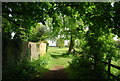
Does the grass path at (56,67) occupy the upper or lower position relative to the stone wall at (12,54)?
lower

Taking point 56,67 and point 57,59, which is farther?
point 57,59

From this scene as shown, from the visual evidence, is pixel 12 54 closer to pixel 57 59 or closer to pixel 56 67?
pixel 56 67

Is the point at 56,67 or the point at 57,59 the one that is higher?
the point at 56,67

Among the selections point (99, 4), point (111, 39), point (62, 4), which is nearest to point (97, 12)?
point (99, 4)

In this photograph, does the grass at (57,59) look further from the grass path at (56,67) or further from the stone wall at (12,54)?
the stone wall at (12,54)

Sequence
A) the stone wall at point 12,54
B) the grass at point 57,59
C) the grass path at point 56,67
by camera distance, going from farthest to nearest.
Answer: the grass at point 57,59 < the grass path at point 56,67 < the stone wall at point 12,54

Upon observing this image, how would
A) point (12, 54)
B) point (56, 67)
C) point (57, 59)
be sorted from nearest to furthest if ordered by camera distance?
point (12, 54) → point (56, 67) → point (57, 59)

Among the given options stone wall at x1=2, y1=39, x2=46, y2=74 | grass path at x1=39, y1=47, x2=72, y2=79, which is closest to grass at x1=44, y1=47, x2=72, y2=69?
grass path at x1=39, y1=47, x2=72, y2=79

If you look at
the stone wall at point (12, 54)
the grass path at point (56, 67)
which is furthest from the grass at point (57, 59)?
the stone wall at point (12, 54)

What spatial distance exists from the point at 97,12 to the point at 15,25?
24.5 ft

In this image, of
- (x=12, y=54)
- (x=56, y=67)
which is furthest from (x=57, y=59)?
(x=12, y=54)

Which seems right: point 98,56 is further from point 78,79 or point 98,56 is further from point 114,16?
point 114,16

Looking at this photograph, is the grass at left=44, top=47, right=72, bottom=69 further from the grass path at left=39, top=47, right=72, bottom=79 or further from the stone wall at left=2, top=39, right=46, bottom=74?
the stone wall at left=2, top=39, right=46, bottom=74

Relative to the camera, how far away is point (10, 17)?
372 inches
